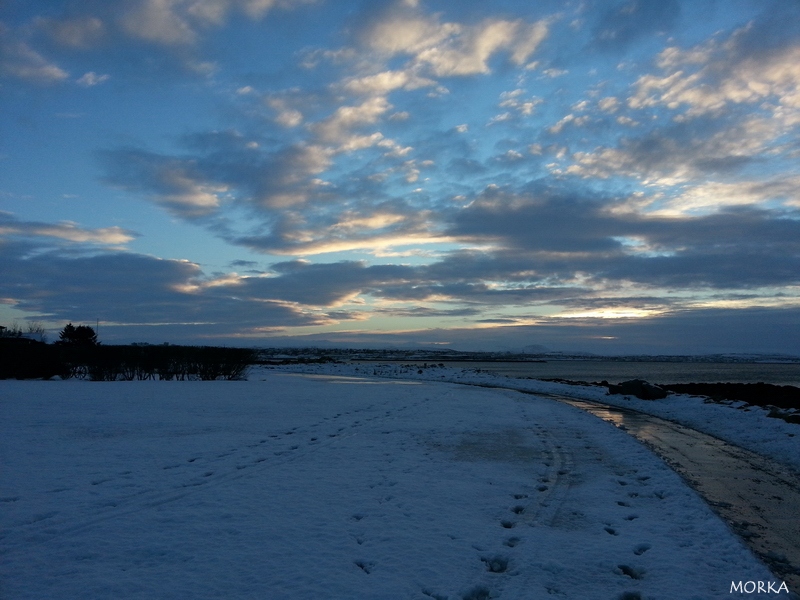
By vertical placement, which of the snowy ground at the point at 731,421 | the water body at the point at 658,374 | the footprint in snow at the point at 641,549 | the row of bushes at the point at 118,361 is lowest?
the water body at the point at 658,374

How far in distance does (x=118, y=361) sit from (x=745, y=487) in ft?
92.5

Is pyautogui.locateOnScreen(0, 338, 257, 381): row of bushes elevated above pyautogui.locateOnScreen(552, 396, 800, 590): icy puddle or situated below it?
above

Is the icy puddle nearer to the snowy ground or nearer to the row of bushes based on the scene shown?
the snowy ground

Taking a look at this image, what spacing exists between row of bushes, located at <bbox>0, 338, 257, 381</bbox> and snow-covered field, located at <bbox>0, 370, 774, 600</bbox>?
54.0ft

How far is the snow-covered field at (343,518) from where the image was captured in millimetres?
4543

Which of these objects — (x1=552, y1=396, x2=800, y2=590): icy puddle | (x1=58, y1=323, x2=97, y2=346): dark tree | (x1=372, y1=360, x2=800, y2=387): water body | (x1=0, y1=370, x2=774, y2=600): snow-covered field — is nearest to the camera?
(x1=0, y1=370, x2=774, y2=600): snow-covered field

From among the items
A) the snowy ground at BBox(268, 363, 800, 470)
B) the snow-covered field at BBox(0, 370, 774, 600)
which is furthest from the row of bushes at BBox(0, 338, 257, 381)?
the snowy ground at BBox(268, 363, 800, 470)

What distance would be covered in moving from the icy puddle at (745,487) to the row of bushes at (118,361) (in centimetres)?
2359

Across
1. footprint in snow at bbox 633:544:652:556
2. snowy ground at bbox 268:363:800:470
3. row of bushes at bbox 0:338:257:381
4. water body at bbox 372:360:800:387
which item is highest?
row of bushes at bbox 0:338:257:381

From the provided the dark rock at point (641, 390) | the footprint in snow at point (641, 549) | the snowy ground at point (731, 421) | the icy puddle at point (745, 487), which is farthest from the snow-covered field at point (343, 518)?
the dark rock at point (641, 390)

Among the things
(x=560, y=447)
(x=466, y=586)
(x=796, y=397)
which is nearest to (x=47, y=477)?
(x=466, y=586)

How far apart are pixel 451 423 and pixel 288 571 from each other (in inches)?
399

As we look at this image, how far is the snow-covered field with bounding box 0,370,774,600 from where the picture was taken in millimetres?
4543

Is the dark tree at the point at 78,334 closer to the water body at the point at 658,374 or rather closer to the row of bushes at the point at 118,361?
the row of bushes at the point at 118,361
